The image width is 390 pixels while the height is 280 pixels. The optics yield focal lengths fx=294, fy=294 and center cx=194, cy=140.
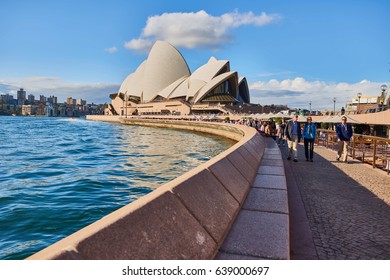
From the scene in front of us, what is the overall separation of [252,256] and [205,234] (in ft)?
1.23

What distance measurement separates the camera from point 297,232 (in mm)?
3258

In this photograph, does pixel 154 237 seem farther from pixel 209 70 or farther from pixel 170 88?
pixel 170 88

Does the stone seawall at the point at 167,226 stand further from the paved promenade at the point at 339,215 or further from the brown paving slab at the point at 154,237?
the paved promenade at the point at 339,215

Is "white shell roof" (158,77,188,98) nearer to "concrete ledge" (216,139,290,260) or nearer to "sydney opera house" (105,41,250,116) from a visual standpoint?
"sydney opera house" (105,41,250,116)

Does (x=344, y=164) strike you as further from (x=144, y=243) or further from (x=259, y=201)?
(x=144, y=243)

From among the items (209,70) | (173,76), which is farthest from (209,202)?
(173,76)

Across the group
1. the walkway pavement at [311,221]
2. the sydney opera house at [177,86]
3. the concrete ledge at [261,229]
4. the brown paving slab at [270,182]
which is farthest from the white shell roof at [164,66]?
the concrete ledge at [261,229]

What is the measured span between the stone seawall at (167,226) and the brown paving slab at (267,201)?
187 mm

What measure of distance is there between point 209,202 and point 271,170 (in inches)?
135

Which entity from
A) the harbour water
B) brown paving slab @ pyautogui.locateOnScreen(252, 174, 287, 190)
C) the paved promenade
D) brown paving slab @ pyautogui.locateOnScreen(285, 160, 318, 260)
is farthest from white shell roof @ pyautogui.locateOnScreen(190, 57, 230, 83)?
brown paving slab @ pyautogui.locateOnScreen(285, 160, 318, 260)

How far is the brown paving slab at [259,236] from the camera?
Result: 2.23 meters

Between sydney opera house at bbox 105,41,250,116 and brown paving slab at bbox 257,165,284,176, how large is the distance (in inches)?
2430

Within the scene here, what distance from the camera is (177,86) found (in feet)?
276
